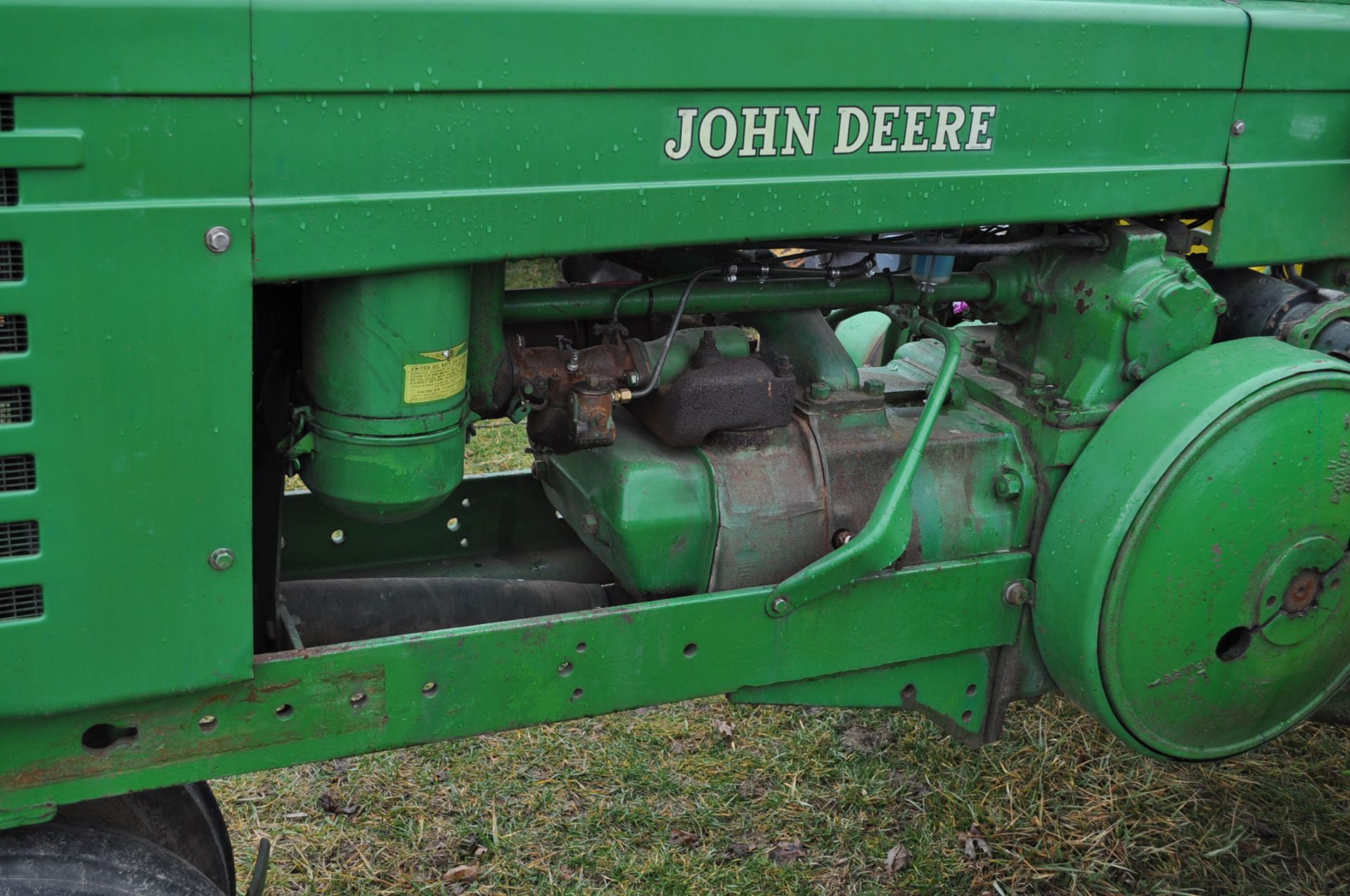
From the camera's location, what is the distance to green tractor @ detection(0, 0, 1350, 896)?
1.50 m

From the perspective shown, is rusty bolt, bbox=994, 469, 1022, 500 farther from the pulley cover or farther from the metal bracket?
the metal bracket

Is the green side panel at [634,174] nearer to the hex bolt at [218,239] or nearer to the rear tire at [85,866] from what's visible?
the hex bolt at [218,239]

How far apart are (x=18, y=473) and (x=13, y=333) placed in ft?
0.55

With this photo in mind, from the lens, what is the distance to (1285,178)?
2.21 m

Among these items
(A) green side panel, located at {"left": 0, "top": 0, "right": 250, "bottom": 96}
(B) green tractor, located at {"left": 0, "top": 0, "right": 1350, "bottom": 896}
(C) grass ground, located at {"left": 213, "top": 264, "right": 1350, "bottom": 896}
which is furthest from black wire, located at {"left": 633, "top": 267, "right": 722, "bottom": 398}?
(C) grass ground, located at {"left": 213, "top": 264, "right": 1350, "bottom": 896}

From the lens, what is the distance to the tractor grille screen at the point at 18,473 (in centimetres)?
150

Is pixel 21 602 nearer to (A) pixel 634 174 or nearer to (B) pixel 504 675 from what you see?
(B) pixel 504 675

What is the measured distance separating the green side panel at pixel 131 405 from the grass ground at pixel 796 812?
1128 mm

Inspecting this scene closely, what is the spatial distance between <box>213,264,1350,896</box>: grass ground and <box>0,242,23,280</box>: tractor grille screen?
5.02 ft

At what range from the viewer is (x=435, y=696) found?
1.83m

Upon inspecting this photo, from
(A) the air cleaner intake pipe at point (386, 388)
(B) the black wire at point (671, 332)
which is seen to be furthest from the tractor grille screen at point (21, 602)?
(B) the black wire at point (671, 332)

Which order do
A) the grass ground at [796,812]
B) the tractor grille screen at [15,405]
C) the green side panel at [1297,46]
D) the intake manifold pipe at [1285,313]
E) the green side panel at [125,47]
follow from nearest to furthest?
the green side panel at [125,47] → the tractor grille screen at [15,405] → the green side panel at [1297,46] → the intake manifold pipe at [1285,313] → the grass ground at [796,812]

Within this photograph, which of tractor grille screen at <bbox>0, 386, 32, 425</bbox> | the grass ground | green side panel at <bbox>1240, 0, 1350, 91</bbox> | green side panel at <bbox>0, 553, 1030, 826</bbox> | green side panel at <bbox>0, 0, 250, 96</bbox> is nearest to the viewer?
green side panel at <bbox>0, 0, 250, 96</bbox>

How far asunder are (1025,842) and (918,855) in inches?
9.5
